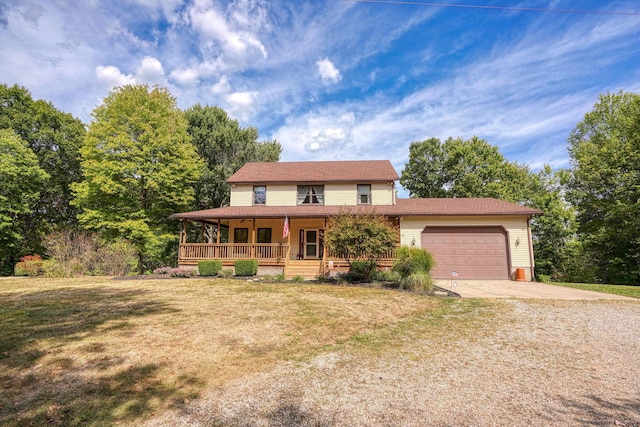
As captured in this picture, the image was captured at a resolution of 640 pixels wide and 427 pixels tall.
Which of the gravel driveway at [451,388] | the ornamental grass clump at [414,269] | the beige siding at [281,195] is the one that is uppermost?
the beige siding at [281,195]

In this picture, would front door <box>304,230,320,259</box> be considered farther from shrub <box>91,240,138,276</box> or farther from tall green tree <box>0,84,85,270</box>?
tall green tree <box>0,84,85,270</box>

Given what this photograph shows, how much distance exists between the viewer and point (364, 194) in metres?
19.1

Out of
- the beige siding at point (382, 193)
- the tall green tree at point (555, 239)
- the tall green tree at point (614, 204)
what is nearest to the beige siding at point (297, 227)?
the beige siding at point (382, 193)

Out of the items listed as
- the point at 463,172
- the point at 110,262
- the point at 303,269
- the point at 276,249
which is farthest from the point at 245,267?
the point at 463,172

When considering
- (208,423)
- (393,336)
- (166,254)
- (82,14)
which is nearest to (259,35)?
(82,14)

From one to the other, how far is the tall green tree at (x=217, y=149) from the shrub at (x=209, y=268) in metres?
12.1

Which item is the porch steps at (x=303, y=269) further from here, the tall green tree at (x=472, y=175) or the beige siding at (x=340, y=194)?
the tall green tree at (x=472, y=175)

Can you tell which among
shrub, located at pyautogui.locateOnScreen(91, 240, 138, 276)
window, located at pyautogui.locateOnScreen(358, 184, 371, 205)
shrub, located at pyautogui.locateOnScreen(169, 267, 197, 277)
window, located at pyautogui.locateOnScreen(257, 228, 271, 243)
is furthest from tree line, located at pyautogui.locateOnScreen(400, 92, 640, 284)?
shrub, located at pyautogui.locateOnScreen(91, 240, 138, 276)

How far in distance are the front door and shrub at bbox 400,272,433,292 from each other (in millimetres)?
8344

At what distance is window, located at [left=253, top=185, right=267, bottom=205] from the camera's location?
64.5 ft

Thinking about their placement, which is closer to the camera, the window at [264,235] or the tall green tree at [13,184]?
the window at [264,235]

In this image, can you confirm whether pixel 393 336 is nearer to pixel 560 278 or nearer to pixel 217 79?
pixel 217 79

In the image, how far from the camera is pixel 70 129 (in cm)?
2697

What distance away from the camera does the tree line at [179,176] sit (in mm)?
19500
